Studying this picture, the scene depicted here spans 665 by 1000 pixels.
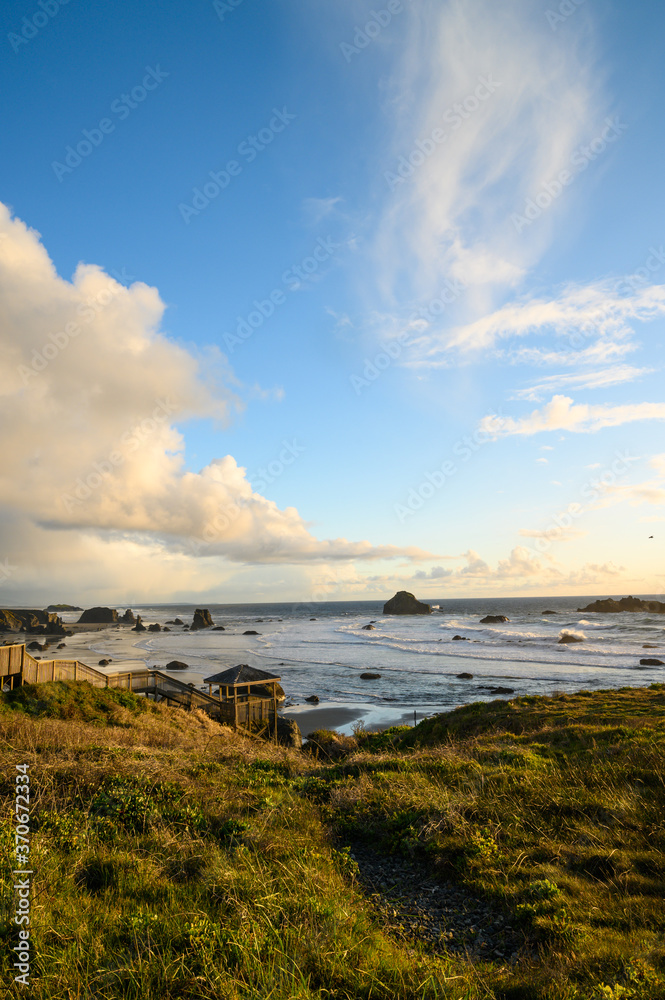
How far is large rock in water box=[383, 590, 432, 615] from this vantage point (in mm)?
154375

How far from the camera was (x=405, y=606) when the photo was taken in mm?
155750

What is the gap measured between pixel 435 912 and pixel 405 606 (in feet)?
507

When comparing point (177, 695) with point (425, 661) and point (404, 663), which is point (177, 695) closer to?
point (404, 663)

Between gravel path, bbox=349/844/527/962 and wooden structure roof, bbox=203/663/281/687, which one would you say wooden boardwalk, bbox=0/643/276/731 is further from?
gravel path, bbox=349/844/527/962

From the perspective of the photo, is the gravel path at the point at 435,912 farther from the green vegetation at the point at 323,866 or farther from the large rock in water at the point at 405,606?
the large rock in water at the point at 405,606

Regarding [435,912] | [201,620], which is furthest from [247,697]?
[201,620]

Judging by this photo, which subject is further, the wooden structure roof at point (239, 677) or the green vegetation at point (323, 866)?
the wooden structure roof at point (239, 677)

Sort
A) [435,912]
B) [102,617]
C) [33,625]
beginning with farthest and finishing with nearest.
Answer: [102,617]
[33,625]
[435,912]

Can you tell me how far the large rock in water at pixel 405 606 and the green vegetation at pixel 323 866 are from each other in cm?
14617

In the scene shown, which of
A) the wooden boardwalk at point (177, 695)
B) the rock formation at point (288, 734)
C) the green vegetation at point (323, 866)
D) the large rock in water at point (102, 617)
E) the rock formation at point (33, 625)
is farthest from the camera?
the large rock in water at point (102, 617)

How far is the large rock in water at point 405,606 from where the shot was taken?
506 ft

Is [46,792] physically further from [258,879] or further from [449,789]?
[449,789]

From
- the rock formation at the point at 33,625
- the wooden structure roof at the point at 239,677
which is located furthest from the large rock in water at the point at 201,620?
the wooden structure roof at the point at 239,677

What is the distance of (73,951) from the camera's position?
4016 mm
